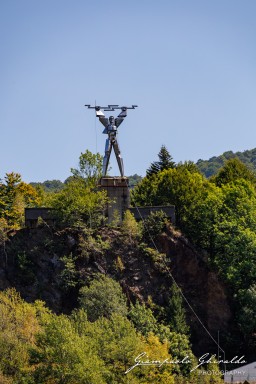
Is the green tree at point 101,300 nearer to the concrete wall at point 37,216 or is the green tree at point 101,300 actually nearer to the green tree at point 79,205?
the green tree at point 79,205

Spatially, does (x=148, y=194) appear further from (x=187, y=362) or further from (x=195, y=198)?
(x=187, y=362)

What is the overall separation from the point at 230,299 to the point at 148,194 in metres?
12.2

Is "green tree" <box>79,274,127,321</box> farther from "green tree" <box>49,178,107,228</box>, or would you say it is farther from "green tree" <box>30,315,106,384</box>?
"green tree" <box>30,315,106,384</box>

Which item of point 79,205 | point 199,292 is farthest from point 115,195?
point 199,292

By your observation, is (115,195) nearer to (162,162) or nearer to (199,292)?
(199,292)

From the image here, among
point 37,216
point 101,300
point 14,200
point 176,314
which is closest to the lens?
point 101,300

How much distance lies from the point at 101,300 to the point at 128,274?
5.11 metres

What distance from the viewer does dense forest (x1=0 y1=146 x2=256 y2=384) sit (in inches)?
2116

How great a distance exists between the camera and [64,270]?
62.0m

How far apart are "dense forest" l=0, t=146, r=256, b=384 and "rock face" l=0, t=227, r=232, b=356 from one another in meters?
0.07

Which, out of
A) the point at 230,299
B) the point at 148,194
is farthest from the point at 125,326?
the point at 148,194

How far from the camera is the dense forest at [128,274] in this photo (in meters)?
53.8

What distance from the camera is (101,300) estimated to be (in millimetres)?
59188

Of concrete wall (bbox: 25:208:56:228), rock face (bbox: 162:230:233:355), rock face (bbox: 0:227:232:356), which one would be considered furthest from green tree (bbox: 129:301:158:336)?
concrete wall (bbox: 25:208:56:228)
